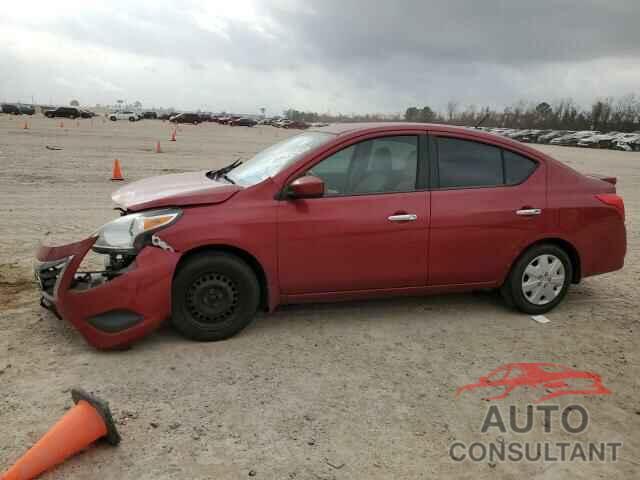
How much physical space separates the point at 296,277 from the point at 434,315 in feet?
4.95

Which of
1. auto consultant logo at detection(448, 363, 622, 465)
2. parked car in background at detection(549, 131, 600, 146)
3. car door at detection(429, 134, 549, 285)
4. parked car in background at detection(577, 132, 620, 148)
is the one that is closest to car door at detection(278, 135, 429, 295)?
car door at detection(429, 134, 549, 285)

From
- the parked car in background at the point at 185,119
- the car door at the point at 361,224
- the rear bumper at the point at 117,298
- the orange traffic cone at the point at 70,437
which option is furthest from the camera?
the parked car in background at the point at 185,119

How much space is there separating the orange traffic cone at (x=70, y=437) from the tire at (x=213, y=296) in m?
1.22

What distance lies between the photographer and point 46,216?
8586 mm

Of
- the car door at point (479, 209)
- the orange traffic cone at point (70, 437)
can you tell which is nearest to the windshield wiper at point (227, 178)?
the car door at point (479, 209)

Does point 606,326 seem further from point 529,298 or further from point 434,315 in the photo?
point 434,315

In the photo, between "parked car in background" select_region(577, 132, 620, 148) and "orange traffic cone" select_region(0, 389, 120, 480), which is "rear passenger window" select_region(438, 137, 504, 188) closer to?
"orange traffic cone" select_region(0, 389, 120, 480)

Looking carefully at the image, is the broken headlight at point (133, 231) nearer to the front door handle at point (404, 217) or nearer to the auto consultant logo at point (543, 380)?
the front door handle at point (404, 217)

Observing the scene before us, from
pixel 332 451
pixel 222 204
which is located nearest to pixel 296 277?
pixel 222 204

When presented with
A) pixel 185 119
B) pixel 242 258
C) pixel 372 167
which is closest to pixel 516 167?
pixel 372 167

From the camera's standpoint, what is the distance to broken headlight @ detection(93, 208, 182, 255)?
4.07 meters

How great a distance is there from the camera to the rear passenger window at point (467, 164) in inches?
192

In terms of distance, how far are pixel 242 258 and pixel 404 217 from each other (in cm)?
137

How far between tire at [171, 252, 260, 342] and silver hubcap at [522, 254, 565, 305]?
251cm
